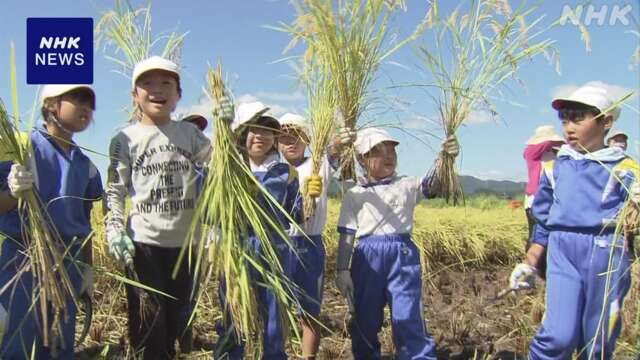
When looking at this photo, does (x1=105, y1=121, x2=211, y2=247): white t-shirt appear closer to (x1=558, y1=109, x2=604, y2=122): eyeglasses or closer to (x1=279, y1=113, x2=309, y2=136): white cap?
(x1=279, y1=113, x2=309, y2=136): white cap

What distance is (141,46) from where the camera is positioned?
3072 millimetres

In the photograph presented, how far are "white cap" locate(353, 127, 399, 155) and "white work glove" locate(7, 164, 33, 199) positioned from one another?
155cm

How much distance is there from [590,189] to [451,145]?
0.68 metres

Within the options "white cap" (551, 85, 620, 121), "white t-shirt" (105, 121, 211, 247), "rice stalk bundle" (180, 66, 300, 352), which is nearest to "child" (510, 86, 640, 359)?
"white cap" (551, 85, 620, 121)

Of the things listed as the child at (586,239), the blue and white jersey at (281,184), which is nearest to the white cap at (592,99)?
the child at (586,239)

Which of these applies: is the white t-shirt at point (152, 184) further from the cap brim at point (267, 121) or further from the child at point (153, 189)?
the cap brim at point (267, 121)

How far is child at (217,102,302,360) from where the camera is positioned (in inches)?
98.0

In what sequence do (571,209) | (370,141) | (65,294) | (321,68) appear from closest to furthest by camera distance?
(65,294) < (571,209) < (321,68) < (370,141)

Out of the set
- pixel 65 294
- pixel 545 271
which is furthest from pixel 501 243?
pixel 65 294

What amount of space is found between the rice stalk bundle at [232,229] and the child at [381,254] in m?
0.64

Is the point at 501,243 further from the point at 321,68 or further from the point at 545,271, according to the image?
the point at 321,68

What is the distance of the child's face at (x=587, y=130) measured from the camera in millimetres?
2477

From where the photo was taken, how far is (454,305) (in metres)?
4.62

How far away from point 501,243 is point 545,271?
14.1ft
